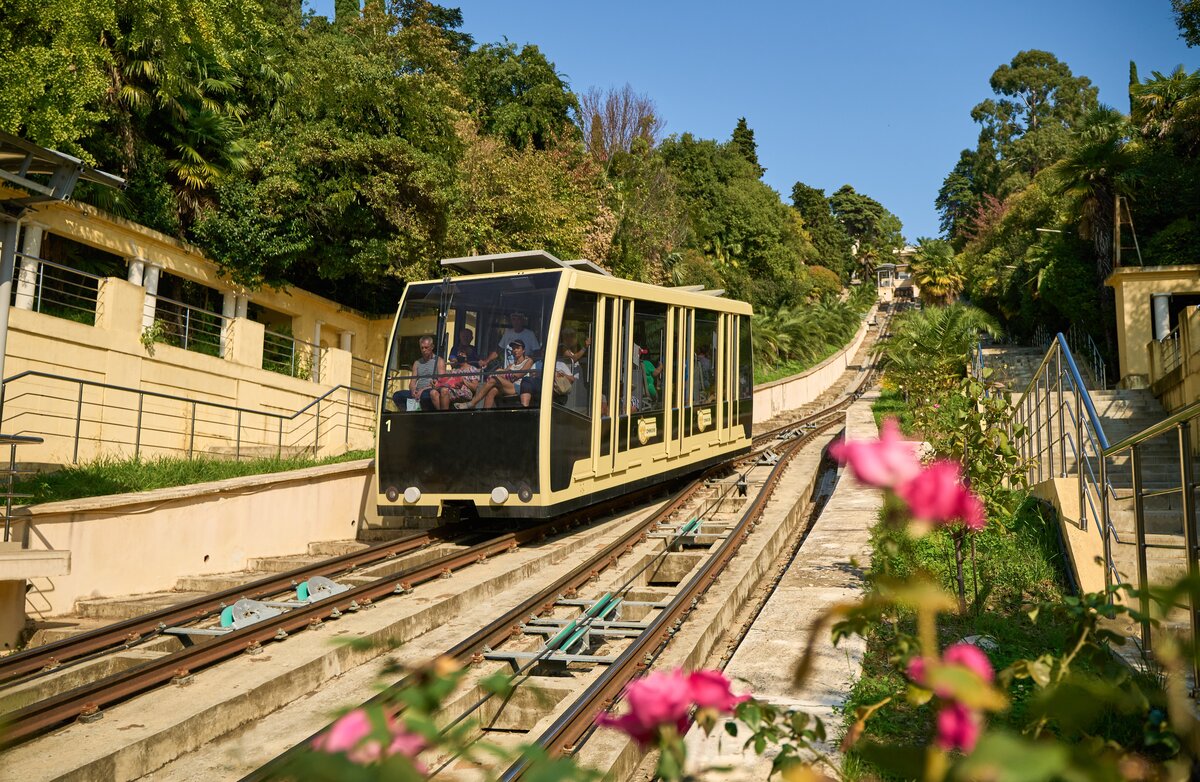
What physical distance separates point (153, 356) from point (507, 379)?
27.7 ft

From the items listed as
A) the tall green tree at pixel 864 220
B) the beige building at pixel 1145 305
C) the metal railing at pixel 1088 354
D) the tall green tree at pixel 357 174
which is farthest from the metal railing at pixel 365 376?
the tall green tree at pixel 864 220

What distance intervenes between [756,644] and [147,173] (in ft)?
61.3

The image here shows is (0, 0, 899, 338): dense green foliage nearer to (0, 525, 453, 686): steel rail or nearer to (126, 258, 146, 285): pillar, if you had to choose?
(126, 258, 146, 285): pillar

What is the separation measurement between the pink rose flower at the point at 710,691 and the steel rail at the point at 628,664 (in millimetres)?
894

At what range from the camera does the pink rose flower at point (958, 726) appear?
45.3 inches

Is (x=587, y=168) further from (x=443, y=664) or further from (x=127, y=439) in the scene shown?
(x=443, y=664)

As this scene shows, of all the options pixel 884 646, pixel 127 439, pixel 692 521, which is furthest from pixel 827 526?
pixel 127 439

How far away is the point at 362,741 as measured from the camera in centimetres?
115

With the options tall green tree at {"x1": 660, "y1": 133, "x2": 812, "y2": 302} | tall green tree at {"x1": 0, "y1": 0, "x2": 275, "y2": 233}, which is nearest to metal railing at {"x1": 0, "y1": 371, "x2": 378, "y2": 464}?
tall green tree at {"x1": 0, "y1": 0, "x2": 275, "y2": 233}

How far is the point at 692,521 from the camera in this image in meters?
12.0

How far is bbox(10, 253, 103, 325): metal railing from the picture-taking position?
14.9 meters

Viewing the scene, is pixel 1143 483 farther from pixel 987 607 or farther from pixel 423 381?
pixel 423 381

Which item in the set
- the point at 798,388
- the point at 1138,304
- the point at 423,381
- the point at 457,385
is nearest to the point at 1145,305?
the point at 1138,304

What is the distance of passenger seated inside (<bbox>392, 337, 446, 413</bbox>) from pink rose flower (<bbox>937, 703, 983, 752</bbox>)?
1013 cm
